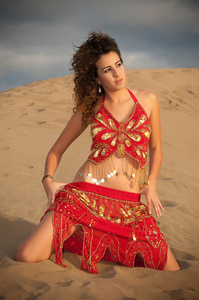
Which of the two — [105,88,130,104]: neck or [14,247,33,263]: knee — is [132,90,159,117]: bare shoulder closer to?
[105,88,130,104]: neck

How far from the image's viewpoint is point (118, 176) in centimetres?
313

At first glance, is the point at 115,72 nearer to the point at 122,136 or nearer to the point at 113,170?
the point at 122,136

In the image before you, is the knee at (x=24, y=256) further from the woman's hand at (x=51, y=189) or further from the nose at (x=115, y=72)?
the nose at (x=115, y=72)

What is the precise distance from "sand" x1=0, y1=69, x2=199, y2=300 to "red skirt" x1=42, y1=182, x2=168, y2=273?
4.6 inches

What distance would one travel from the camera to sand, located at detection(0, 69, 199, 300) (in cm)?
246

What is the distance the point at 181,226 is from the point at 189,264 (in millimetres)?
1234

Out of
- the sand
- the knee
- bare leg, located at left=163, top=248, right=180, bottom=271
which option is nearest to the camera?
the sand

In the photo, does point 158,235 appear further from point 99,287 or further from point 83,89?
point 83,89

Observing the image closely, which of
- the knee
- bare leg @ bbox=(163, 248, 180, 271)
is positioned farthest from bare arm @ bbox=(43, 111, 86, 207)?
bare leg @ bbox=(163, 248, 180, 271)

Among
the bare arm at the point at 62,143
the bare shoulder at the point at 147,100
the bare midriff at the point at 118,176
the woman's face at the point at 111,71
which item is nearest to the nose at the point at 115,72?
the woman's face at the point at 111,71

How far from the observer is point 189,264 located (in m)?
2.97

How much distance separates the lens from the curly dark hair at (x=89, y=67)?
133 inches

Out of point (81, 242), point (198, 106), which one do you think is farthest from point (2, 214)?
point (198, 106)

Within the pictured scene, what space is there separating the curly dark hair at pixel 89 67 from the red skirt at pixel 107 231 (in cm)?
85
